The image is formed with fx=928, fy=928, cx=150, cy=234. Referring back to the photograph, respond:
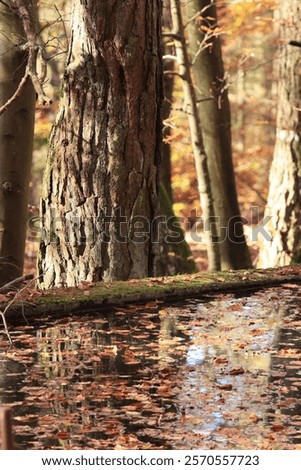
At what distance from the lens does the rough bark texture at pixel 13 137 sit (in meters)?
10.0

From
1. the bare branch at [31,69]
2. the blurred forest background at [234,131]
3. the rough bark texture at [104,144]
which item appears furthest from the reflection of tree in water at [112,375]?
the blurred forest background at [234,131]

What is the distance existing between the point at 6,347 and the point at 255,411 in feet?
6.48

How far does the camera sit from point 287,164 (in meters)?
14.7

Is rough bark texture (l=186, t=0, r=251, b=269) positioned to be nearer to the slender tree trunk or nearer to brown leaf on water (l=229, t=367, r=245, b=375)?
the slender tree trunk

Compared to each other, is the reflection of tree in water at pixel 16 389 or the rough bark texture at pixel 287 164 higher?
the rough bark texture at pixel 287 164

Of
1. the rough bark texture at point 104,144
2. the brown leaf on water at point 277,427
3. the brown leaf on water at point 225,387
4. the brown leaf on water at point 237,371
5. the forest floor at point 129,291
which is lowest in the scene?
the brown leaf on water at point 277,427

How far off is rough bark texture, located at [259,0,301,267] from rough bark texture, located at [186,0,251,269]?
28.8 inches

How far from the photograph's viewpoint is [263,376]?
553 cm

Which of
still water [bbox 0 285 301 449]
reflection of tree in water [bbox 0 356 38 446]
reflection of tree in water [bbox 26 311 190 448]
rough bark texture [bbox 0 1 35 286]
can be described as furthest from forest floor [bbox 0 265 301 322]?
rough bark texture [bbox 0 1 35 286]

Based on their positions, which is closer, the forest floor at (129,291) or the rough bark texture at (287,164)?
the forest floor at (129,291)

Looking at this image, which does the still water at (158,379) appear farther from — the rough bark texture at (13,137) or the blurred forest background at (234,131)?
the blurred forest background at (234,131)

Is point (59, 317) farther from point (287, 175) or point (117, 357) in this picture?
point (287, 175)

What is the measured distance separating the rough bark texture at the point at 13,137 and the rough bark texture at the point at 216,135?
548cm

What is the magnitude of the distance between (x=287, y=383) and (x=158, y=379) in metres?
0.75
